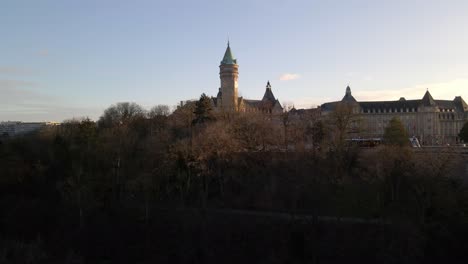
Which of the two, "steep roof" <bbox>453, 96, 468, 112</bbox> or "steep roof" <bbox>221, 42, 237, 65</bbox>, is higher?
"steep roof" <bbox>221, 42, 237, 65</bbox>

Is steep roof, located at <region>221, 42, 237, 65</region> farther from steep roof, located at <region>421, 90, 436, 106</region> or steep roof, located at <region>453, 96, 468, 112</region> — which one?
steep roof, located at <region>453, 96, 468, 112</region>

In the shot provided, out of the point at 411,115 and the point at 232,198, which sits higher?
the point at 411,115

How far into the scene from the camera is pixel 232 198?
32.9 m

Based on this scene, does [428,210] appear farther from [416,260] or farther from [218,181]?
[218,181]

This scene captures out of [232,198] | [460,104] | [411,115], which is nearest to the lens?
[232,198]

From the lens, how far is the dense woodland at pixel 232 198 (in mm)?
25188

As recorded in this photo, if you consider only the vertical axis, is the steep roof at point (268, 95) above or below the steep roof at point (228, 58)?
below

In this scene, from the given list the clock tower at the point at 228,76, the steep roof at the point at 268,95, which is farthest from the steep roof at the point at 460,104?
the clock tower at the point at 228,76

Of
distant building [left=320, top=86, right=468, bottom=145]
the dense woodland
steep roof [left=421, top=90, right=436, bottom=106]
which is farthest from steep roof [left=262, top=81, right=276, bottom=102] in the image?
the dense woodland

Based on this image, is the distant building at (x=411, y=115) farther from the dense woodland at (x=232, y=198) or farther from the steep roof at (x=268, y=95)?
the dense woodland at (x=232, y=198)

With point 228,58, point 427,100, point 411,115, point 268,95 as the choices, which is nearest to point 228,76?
point 228,58

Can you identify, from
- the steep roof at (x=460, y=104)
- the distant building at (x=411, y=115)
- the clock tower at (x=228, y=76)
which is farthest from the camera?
the steep roof at (x=460, y=104)

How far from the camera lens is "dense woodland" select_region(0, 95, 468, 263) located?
82.6 ft

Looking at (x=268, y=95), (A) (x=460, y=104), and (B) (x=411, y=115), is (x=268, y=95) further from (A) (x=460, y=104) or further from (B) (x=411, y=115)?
(A) (x=460, y=104)
